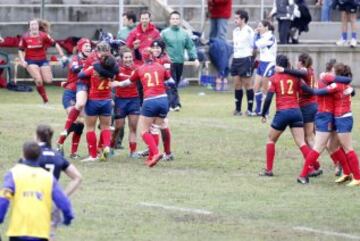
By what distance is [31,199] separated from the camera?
1020cm

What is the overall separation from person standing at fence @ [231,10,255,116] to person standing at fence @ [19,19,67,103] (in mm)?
3420

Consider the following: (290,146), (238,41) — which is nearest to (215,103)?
(238,41)

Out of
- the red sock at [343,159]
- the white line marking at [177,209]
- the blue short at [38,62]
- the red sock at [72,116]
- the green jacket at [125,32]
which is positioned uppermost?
the green jacket at [125,32]

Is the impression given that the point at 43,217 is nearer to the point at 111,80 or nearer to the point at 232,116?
the point at 111,80

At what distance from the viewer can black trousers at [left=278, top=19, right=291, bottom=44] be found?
100ft

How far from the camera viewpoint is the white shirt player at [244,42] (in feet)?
82.7

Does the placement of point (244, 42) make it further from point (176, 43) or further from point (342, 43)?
point (342, 43)

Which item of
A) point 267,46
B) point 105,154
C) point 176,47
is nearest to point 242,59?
point 267,46

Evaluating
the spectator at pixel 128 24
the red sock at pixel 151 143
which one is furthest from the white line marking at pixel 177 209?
the spectator at pixel 128 24

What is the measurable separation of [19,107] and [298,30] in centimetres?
890

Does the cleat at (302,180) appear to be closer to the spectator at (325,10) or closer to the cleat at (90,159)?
the cleat at (90,159)

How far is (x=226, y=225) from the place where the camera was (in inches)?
545

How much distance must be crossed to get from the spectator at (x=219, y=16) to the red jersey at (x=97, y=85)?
12.1 metres

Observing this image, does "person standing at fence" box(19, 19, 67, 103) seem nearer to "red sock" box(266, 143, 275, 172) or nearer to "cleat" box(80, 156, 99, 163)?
"cleat" box(80, 156, 99, 163)
